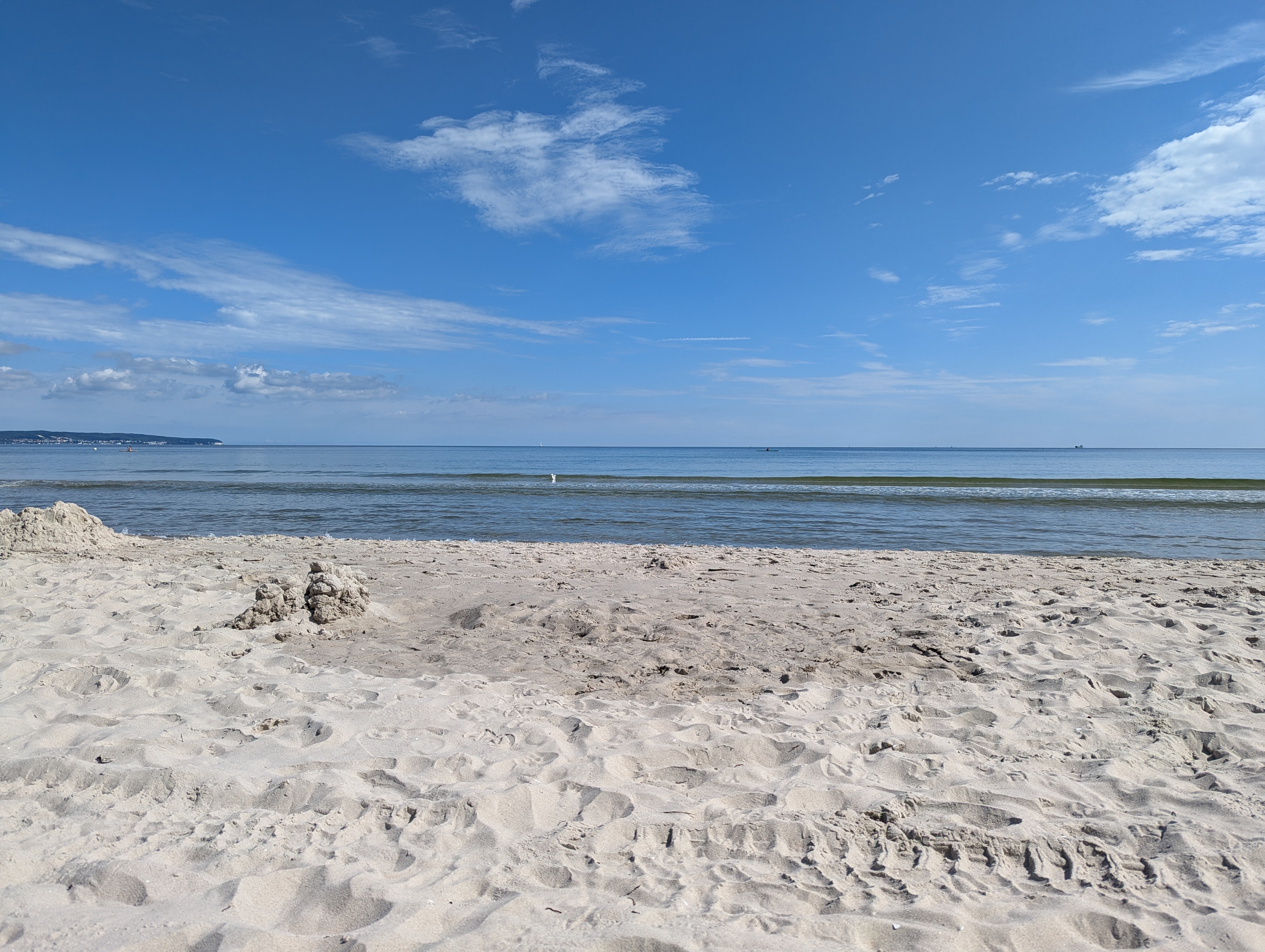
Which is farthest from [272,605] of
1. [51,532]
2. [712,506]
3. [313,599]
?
[712,506]

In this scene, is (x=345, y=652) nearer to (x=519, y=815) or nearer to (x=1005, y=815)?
(x=519, y=815)

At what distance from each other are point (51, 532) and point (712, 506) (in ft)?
53.7

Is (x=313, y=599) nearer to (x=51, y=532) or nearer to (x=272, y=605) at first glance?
(x=272, y=605)

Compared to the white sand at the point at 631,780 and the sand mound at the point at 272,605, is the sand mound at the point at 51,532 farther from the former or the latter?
the sand mound at the point at 272,605

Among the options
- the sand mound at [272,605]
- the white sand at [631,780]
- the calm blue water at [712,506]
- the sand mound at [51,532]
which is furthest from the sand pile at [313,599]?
the calm blue water at [712,506]

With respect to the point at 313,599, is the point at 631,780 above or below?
below

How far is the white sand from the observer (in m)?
2.32

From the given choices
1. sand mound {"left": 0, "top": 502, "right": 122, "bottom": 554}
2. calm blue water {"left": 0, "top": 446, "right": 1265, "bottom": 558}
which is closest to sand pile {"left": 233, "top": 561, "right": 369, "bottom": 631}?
sand mound {"left": 0, "top": 502, "right": 122, "bottom": 554}

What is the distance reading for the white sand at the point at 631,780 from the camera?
2.32 meters

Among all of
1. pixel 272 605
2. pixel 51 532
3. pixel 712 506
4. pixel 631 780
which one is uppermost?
pixel 51 532

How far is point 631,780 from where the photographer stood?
130 inches

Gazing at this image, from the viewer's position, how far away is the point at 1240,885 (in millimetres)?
2424

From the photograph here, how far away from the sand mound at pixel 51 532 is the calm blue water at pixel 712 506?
4.70m

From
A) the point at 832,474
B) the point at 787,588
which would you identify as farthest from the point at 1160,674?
the point at 832,474
